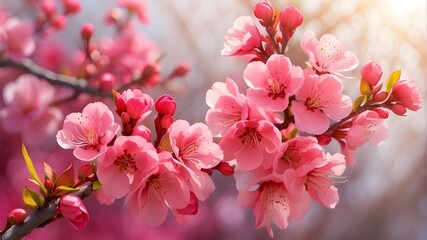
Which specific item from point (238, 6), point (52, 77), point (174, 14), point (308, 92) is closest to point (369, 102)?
point (308, 92)

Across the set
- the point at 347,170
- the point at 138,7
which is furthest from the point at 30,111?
the point at 347,170

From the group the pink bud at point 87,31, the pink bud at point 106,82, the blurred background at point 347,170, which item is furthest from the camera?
the blurred background at point 347,170

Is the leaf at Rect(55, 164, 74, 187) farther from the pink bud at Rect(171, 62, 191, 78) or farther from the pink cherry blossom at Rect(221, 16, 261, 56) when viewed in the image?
the pink bud at Rect(171, 62, 191, 78)

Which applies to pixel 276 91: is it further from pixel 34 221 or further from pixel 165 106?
pixel 34 221

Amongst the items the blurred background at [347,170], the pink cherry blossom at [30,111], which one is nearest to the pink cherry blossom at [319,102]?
the pink cherry blossom at [30,111]

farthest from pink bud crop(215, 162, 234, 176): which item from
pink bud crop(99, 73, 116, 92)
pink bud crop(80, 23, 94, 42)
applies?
pink bud crop(99, 73, 116, 92)

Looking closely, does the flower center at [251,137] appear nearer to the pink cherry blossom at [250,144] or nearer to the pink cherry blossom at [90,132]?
the pink cherry blossom at [250,144]

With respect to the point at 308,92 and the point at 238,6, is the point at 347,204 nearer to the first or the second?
the point at 238,6
